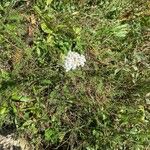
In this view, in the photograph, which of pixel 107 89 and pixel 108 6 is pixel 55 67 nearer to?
pixel 107 89

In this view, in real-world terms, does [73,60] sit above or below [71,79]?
above

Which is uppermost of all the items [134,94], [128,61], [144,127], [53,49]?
[53,49]

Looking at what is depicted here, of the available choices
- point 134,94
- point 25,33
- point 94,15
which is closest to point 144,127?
point 134,94

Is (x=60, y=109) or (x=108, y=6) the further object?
(x=108, y=6)

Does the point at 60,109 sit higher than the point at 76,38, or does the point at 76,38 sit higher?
the point at 76,38
